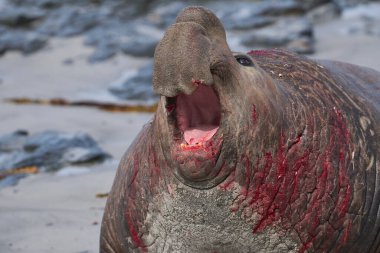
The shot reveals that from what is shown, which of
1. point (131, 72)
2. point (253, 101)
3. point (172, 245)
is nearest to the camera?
point (253, 101)

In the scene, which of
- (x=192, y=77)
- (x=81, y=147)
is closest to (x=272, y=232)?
(x=192, y=77)

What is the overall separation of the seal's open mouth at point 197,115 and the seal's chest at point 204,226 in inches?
8.9

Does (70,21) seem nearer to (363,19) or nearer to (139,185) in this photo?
(363,19)

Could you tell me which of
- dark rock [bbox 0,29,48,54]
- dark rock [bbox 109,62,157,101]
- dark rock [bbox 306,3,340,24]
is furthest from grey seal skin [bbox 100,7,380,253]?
dark rock [bbox 0,29,48,54]

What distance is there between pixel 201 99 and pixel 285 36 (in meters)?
7.66

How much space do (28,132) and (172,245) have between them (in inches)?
196

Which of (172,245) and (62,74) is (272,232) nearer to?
(172,245)

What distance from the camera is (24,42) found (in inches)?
513

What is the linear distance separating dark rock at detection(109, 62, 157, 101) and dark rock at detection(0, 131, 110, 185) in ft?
7.02

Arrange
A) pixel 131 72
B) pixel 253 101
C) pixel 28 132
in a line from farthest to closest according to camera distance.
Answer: pixel 131 72 < pixel 28 132 < pixel 253 101

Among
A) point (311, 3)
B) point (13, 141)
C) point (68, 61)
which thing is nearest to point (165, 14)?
point (68, 61)

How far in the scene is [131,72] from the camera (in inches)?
420

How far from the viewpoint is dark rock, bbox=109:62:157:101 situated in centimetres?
958

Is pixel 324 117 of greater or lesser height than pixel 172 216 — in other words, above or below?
above
